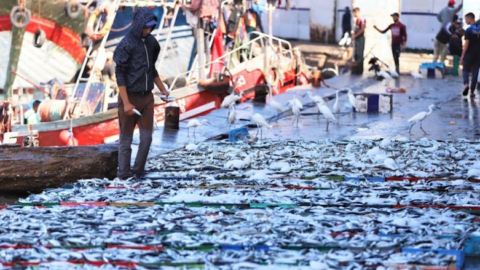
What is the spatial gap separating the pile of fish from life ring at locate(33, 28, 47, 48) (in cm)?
1374

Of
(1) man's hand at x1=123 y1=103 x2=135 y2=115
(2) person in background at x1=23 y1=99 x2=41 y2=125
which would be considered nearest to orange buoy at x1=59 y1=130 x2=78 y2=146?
(2) person in background at x1=23 y1=99 x2=41 y2=125

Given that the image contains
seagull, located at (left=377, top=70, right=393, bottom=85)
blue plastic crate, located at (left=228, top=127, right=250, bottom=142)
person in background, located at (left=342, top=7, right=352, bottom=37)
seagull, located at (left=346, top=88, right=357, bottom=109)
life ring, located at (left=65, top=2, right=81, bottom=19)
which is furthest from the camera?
person in background, located at (left=342, top=7, right=352, bottom=37)

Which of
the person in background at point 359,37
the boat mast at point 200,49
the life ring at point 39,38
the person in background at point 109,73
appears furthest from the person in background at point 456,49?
the life ring at point 39,38

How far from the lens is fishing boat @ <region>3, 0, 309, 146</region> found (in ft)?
57.6

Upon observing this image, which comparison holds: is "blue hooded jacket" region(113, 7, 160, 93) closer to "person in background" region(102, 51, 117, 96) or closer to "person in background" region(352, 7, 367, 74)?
"person in background" region(102, 51, 117, 96)

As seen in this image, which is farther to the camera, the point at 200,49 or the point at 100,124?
the point at 200,49

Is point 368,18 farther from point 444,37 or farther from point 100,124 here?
point 100,124

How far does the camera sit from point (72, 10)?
2331 centimetres

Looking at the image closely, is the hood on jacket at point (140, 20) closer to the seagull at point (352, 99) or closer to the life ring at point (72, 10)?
the seagull at point (352, 99)

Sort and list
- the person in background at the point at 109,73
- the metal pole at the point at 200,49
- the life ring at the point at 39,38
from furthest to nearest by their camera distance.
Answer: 1. the life ring at the point at 39,38
2. the person in background at the point at 109,73
3. the metal pole at the point at 200,49

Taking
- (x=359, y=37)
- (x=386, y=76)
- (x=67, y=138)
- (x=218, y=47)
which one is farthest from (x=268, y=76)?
(x=67, y=138)

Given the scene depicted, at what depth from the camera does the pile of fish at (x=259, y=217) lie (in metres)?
5.50

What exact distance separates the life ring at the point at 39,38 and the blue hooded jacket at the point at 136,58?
14.4 m

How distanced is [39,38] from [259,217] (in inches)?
675
